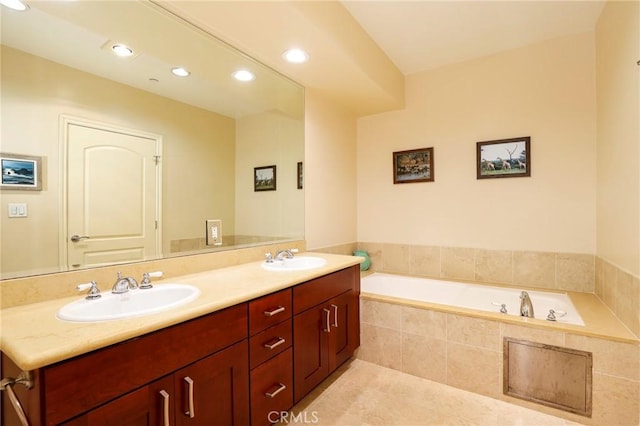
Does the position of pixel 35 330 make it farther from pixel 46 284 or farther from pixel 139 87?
pixel 139 87

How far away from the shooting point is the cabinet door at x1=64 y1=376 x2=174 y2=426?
34.0 inches

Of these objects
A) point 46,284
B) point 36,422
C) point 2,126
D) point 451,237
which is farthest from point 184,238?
point 451,237

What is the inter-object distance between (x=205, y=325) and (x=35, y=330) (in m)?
0.50

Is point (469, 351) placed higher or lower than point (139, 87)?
lower

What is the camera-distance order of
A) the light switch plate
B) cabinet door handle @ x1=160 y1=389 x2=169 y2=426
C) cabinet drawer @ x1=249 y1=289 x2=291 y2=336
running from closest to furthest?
cabinet door handle @ x1=160 y1=389 x2=169 y2=426, cabinet drawer @ x1=249 y1=289 x2=291 y2=336, the light switch plate

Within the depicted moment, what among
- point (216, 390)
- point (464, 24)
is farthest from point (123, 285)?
point (464, 24)

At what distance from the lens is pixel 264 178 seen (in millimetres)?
2430

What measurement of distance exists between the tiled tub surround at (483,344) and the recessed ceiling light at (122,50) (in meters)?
2.24

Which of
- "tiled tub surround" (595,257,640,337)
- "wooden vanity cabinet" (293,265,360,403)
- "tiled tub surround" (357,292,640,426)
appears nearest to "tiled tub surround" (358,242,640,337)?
"tiled tub surround" (595,257,640,337)

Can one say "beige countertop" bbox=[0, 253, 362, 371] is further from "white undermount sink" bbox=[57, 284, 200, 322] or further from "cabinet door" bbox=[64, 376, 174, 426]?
"cabinet door" bbox=[64, 376, 174, 426]

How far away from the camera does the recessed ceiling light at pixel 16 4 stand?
1203 mm

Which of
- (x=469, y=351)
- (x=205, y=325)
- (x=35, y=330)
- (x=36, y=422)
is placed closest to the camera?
(x=36, y=422)

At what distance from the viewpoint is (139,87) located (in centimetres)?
165

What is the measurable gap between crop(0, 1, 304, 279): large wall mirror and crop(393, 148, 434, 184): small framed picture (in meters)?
1.50
